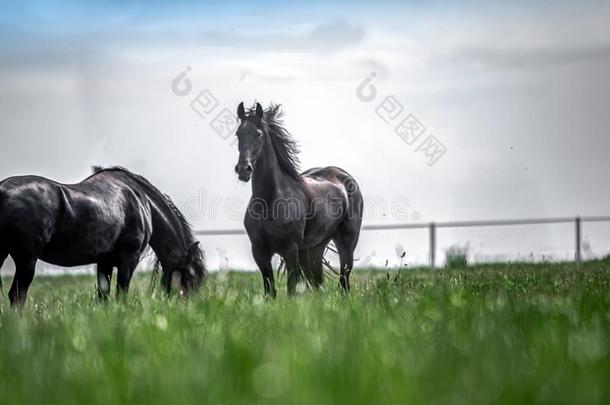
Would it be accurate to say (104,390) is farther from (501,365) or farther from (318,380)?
(501,365)

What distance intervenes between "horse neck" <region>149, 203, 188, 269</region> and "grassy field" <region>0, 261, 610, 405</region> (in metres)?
3.90

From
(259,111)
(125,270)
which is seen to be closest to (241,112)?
(259,111)

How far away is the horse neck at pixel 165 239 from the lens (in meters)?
10.1

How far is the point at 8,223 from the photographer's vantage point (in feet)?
27.2

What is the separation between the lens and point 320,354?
3844 mm

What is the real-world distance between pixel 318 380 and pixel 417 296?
380cm

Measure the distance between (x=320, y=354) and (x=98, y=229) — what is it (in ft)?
19.4

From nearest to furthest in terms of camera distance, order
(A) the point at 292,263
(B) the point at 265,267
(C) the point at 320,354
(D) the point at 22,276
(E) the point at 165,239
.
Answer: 1. (C) the point at 320,354
2. (D) the point at 22,276
3. (B) the point at 265,267
4. (A) the point at 292,263
5. (E) the point at 165,239

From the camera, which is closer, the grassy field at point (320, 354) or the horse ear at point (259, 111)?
the grassy field at point (320, 354)

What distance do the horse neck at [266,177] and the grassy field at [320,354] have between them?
355 centimetres

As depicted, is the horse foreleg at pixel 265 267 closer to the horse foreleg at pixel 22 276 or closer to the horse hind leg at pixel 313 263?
the horse hind leg at pixel 313 263

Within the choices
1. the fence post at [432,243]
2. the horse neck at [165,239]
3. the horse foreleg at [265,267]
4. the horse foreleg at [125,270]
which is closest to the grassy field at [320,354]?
the horse foreleg at [265,267]

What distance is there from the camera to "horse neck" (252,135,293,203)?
962 centimetres

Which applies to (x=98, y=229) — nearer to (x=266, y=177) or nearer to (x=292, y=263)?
(x=266, y=177)
